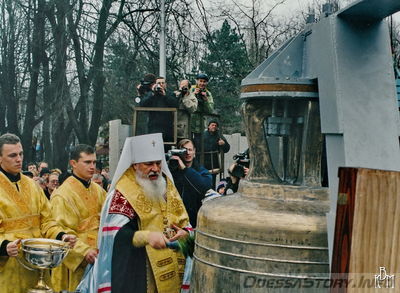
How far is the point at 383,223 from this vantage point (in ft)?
6.33

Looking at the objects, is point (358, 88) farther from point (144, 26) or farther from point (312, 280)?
point (144, 26)

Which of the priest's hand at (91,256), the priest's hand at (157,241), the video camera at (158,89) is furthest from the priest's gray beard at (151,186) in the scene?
the video camera at (158,89)

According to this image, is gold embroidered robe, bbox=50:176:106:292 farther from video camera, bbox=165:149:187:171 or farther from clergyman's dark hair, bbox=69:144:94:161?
video camera, bbox=165:149:187:171

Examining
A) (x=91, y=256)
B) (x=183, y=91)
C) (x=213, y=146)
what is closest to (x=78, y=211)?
(x=91, y=256)

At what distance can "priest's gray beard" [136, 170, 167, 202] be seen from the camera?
5441mm

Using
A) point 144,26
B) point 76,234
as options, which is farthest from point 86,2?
point 76,234

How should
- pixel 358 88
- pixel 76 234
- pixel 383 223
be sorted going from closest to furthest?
pixel 383 223 < pixel 358 88 < pixel 76 234

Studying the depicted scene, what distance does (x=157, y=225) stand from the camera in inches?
211

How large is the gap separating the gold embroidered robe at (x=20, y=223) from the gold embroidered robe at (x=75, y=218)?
0.79 feet

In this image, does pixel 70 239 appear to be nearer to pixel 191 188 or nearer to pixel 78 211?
pixel 78 211

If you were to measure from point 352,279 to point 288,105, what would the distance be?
0.98 m

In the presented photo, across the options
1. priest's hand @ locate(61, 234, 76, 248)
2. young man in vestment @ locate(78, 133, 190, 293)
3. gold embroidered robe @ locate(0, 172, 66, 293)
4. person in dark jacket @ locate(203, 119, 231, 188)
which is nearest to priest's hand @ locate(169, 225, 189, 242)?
young man in vestment @ locate(78, 133, 190, 293)

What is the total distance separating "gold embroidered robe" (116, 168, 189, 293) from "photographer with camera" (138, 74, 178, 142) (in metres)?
4.47

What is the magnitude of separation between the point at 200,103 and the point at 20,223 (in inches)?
205
